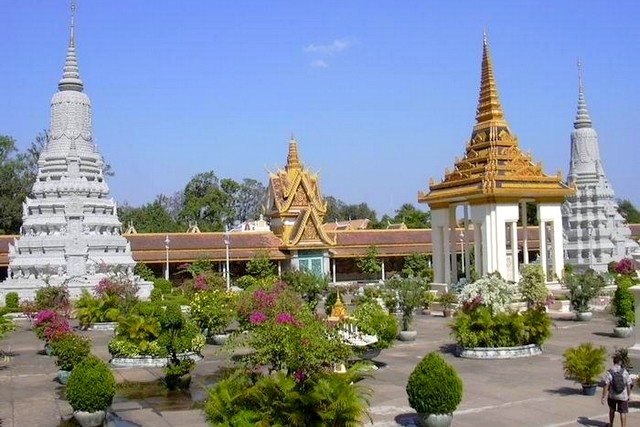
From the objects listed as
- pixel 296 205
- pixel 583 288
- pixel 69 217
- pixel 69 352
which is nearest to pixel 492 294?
pixel 583 288

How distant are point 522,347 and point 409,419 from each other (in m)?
6.59

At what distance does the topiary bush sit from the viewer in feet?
32.8

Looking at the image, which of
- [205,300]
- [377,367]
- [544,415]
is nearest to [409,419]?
[544,415]

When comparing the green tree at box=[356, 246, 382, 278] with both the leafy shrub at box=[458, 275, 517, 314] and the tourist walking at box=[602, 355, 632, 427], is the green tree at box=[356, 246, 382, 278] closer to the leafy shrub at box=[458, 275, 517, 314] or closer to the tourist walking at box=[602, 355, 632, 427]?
the leafy shrub at box=[458, 275, 517, 314]

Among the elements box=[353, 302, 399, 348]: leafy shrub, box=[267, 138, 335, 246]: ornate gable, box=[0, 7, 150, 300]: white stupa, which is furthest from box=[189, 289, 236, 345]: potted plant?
box=[267, 138, 335, 246]: ornate gable

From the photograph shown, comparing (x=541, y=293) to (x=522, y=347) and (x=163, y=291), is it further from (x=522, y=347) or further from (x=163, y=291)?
(x=163, y=291)

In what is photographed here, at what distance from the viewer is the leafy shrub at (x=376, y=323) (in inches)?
582

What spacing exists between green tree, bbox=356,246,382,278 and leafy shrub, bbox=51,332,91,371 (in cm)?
3283

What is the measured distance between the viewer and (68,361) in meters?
14.1

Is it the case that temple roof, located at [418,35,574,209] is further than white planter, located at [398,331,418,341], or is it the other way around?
temple roof, located at [418,35,574,209]

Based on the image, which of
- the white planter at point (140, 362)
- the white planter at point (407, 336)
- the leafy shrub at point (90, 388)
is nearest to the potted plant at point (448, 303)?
the white planter at point (407, 336)

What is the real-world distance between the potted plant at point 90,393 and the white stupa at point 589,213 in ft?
125

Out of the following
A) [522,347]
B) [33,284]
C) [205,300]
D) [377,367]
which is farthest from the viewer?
[33,284]

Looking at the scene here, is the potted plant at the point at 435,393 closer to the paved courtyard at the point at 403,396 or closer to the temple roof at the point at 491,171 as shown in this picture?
the paved courtyard at the point at 403,396
